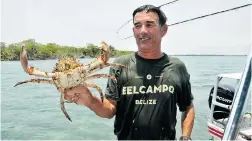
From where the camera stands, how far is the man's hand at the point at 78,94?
1897 mm

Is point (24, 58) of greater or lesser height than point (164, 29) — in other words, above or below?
below

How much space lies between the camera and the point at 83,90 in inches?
76.0

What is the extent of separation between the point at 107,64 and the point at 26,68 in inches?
22.9

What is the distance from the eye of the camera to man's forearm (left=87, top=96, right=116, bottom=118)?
6.93 feet

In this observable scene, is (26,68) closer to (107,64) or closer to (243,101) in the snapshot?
(107,64)

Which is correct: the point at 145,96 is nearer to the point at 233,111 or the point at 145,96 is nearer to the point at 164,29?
the point at 164,29

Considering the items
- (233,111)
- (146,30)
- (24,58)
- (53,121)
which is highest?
(146,30)

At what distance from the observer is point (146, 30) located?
223 cm

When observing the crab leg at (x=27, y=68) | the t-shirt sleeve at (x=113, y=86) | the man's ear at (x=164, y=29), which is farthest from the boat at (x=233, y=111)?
the crab leg at (x=27, y=68)

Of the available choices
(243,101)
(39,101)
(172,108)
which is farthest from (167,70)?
(39,101)

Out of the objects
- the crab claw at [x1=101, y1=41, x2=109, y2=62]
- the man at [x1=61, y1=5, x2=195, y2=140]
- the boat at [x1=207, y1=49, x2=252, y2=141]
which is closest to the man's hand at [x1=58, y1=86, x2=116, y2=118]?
the man at [x1=61, y1=5, x2=195, y2=140]

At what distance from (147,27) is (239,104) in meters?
1.51

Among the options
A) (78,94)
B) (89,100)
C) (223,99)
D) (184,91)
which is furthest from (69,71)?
(223,99)

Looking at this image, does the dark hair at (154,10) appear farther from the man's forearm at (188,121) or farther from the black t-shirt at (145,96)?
the man's forearm at (188,121)
